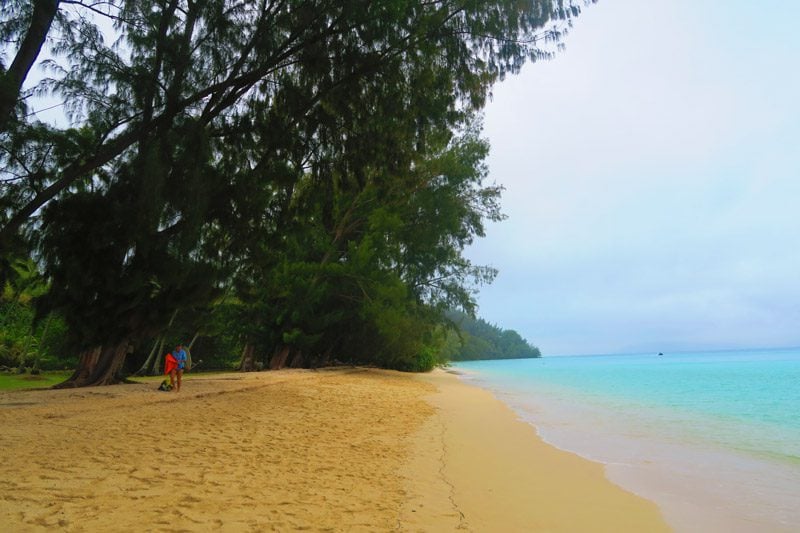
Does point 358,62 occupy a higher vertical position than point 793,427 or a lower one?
higher

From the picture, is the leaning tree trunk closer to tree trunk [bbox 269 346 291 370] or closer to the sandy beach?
the sandy beach

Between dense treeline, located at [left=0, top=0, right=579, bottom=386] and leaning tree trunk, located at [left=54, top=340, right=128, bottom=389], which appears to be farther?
leaning tree trunk, located at [left=54, top=340, right=128, bottom=389]

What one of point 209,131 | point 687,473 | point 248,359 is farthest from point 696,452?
point 248,359

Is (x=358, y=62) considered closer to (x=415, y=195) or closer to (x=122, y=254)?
(x=122, y=254)

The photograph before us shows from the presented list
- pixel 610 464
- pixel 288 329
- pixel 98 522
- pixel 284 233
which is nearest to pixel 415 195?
pixel 288 329

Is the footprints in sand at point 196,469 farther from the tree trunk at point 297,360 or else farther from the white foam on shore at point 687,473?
the tree trunk at point 297,360

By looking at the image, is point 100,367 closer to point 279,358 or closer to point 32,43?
point 32,43

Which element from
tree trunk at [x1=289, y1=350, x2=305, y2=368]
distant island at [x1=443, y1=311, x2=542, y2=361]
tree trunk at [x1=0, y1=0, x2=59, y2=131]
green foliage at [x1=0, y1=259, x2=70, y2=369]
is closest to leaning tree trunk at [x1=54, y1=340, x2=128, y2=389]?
tree trunk at [x1=0, y1=0, x2=59, y2=131]

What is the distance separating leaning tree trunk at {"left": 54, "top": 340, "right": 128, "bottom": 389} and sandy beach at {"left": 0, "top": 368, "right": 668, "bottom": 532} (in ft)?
12.5

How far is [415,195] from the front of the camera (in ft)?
90.1

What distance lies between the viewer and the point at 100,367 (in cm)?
1409

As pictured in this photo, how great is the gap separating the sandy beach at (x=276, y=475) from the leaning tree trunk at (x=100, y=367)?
3819mm

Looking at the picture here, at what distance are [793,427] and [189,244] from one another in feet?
54.8

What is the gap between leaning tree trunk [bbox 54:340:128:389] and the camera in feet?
45.9
